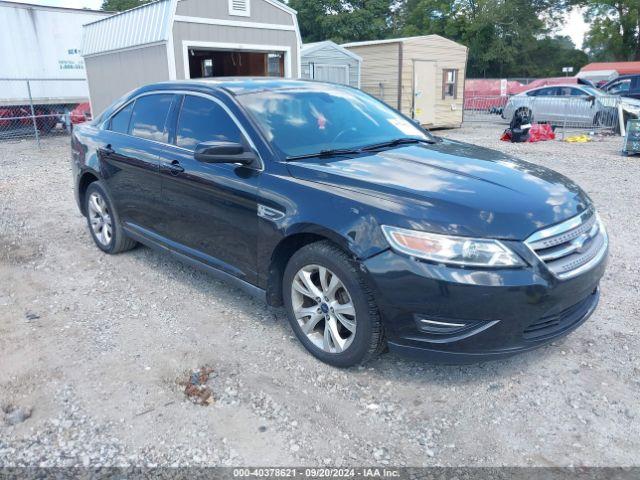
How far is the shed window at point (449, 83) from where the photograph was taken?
1891cm

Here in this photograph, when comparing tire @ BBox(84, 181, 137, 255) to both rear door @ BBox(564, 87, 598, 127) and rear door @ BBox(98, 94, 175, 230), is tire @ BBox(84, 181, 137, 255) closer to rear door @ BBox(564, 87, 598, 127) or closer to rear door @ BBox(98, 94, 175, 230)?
rear door @ BBox(98, 94, 175, 230)

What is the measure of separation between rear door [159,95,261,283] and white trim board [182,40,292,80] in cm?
940

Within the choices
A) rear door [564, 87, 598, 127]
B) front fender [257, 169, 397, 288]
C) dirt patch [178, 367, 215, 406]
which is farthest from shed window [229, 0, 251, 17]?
dirt patch [178, 367, 215, 406]

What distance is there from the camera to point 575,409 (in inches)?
114

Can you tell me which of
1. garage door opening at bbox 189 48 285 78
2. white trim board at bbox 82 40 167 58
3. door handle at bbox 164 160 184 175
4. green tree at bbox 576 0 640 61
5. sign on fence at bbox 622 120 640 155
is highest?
green tree at bbox 576 0 640 61

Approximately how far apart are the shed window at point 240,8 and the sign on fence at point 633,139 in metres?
9.94

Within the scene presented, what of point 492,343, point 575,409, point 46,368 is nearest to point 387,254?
point 492,343

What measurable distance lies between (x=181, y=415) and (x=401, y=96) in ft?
52.8

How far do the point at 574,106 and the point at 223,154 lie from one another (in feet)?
56.7

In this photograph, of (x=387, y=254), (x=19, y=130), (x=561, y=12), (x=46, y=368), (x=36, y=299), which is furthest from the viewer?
(x=561, y=12)

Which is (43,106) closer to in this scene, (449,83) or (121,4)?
(449,83)

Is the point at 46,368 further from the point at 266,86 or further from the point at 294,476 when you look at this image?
the point at 266,86

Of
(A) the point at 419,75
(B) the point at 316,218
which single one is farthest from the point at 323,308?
(A) the point at 419,75

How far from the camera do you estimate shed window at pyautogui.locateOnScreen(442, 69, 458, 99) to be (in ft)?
62.0
